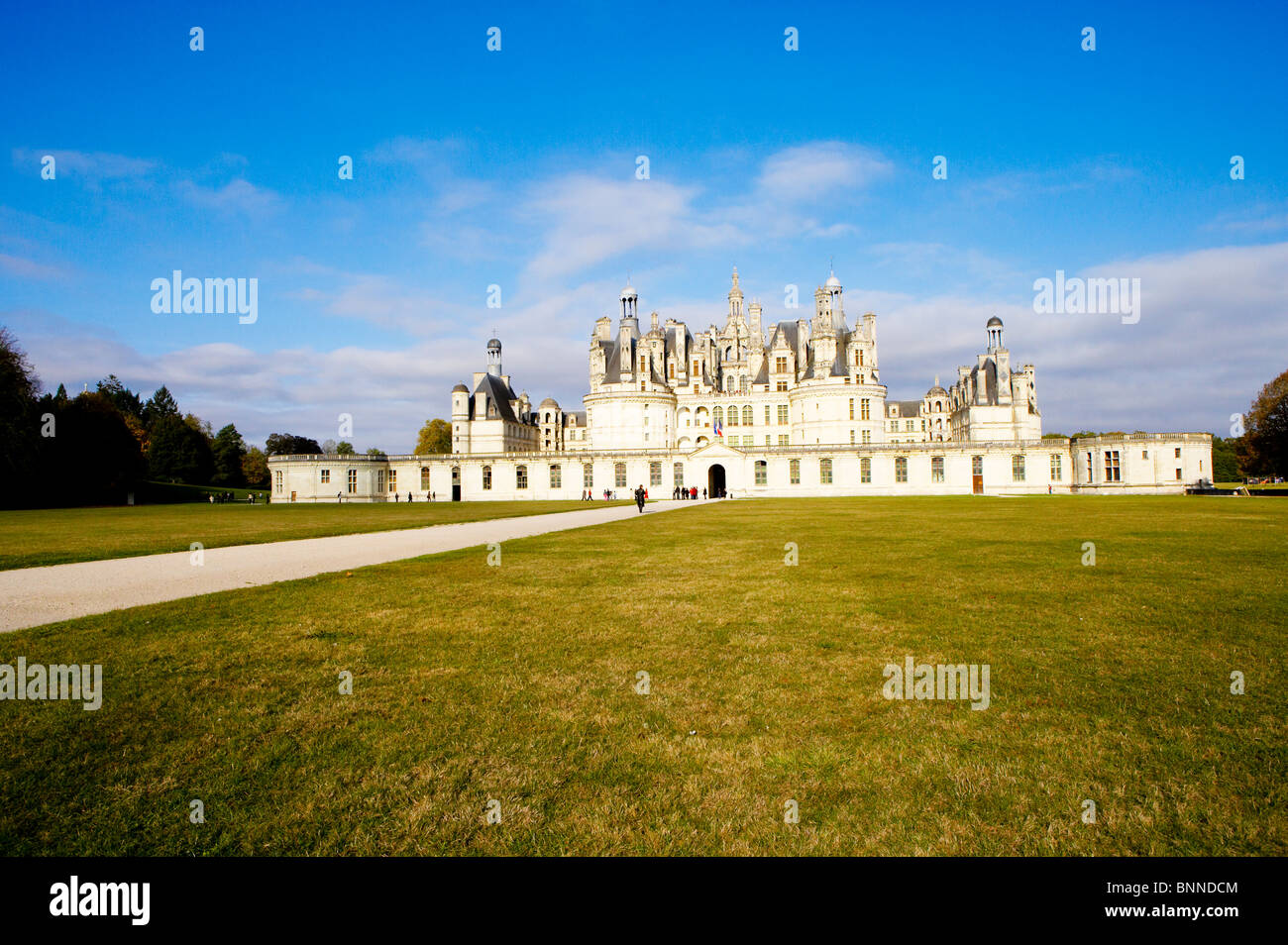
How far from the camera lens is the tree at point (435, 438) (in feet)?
358

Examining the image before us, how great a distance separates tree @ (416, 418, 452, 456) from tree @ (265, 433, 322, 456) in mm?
18077

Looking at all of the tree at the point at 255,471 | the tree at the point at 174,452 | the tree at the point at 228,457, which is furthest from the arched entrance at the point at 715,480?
the tree at the point at 255,471

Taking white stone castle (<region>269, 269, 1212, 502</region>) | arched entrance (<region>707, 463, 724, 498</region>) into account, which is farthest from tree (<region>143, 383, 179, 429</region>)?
arched entrance (<region>707, 463, 724, 498</region>)

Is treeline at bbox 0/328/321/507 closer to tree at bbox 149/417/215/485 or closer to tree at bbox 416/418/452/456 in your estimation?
tree at bbox 149/417/215/485

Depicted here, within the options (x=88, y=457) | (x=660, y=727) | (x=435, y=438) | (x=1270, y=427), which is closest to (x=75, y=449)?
(x=88, y=457)

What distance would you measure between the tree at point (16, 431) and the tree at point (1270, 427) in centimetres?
10449

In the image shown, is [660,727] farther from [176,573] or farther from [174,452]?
[174,452]

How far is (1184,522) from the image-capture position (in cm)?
2320

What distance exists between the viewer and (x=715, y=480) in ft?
226

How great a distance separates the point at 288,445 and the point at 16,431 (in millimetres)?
64393

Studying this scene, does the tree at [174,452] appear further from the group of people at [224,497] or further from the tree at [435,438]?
the tree at [435,438]

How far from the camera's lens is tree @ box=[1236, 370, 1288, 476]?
5844cm

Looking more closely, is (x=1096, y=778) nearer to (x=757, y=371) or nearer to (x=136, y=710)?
(x=136, y=710)
